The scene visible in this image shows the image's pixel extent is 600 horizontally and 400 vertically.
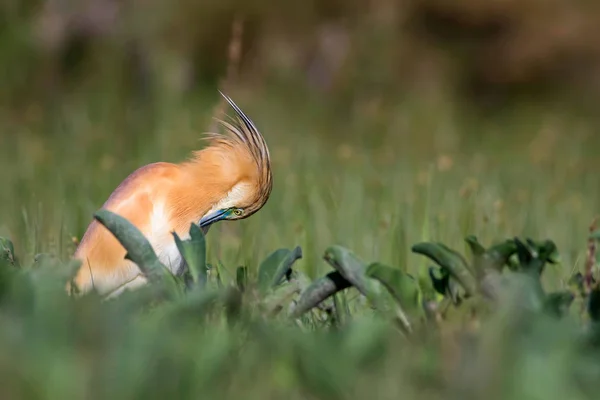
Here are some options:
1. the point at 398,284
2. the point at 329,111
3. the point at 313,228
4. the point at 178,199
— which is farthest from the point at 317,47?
the point at 398,284

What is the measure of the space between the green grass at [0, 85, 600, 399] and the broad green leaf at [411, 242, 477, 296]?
0.15 m

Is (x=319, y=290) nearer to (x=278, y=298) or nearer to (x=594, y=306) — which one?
(x=278, y=298)

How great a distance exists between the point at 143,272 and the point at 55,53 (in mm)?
5119

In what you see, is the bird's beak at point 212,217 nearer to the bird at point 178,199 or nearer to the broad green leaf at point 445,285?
the bird at point 178,199

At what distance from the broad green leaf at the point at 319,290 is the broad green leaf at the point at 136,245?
256mm

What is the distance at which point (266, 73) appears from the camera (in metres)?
7.32

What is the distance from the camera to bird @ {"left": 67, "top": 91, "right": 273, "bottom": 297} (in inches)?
92.8

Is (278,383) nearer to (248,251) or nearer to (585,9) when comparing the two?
(248,251)

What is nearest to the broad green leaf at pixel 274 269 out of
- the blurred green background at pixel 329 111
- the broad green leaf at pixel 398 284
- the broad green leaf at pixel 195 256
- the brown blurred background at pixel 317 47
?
the broad green leaf at pixel 195 256

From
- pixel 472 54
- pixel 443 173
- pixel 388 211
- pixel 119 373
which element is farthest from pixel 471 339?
pixel 472 54

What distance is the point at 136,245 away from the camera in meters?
1.92

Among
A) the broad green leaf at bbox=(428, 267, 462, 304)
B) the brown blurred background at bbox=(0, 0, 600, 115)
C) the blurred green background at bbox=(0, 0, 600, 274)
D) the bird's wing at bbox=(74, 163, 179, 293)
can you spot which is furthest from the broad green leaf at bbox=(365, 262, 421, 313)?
the brown blurred background at bbox=(0, 0, 600, 115)

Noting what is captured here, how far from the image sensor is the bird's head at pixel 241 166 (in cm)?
250

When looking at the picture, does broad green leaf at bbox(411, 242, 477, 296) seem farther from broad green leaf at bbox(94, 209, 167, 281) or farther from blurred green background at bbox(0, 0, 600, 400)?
broad green leaf at bbox(94, 209, 167, 281)
